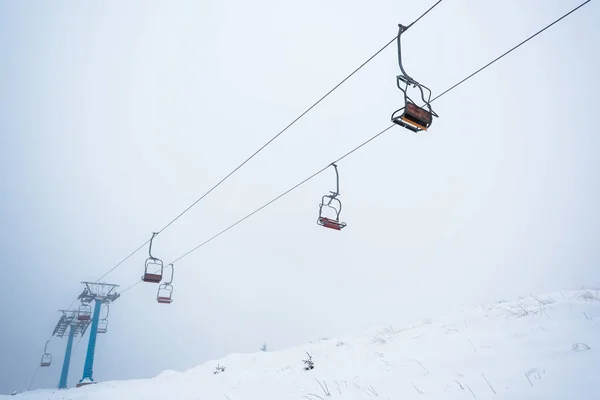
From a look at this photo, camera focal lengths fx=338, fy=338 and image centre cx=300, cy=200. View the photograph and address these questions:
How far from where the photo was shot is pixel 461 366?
212 inches

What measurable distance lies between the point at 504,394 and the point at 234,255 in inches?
7647

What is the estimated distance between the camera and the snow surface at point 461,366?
13.6 feet

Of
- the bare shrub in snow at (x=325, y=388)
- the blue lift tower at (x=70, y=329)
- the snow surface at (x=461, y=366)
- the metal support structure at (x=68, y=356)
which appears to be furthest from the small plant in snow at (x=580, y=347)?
the metal support structure at (x=68, y=356)

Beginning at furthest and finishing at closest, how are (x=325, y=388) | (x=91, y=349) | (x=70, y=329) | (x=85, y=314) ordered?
(x=70, y=329)
(x=85, y=314)
(x=91, y=349)
(x=325, y=388)

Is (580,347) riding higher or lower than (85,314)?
higher

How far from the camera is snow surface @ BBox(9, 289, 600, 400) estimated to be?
4.15 meters

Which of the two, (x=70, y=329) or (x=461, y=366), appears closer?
(x=461, y=366)

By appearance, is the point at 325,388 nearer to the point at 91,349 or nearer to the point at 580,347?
the point at 580,347

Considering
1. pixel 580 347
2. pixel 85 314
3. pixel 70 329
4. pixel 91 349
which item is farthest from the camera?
pixel 70 329

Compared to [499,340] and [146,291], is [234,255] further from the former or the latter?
[499,340]

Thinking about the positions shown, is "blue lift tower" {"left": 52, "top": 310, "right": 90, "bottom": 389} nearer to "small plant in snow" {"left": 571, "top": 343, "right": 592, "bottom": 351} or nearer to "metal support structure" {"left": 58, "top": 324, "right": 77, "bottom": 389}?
"metal support structure" {"left": 58, "top": 324, "right": 77, "bottom": 389}

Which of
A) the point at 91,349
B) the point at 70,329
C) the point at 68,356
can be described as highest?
the point at 70,329

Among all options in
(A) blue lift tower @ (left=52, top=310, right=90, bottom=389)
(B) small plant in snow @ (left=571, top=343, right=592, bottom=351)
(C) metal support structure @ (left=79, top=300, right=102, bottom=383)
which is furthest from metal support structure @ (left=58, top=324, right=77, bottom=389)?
(B) small plant in snow @ (left=571, top=343, right=592, bottom=351)

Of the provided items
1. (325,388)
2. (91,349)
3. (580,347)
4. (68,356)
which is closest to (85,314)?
(91,349)
